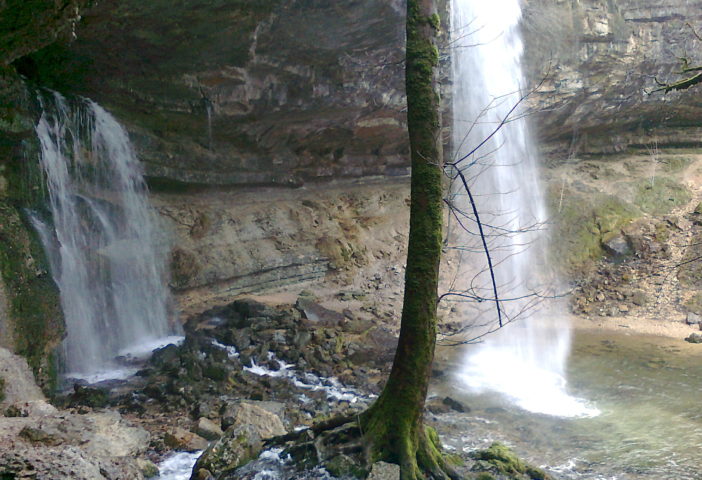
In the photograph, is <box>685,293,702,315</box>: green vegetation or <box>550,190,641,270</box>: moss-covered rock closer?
<box>685,293,702,315</box>: green vegetation

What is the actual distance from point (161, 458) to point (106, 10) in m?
7.30

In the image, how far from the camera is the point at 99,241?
1220cm

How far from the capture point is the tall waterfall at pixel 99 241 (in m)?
10.8

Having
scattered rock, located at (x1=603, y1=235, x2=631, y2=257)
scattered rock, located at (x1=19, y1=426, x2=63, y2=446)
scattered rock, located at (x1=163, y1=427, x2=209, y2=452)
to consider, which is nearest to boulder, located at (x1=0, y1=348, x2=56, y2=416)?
scattered rock, located at (x1=19, y1=426, x2=63, y2=446)

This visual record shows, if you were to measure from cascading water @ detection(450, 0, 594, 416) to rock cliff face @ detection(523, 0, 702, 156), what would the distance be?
99 centimetres

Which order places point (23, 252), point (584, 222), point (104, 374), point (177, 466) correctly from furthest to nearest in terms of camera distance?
point (584, 222)
point (104, 374)
point (23, 252)
point (177, 466)

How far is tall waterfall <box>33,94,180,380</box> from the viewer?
10.8 metres

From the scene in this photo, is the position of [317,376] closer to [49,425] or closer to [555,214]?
[49,425]

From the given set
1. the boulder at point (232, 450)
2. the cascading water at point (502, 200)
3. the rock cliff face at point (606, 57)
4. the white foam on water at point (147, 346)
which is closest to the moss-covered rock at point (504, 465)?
the boulder at point (232, 450)

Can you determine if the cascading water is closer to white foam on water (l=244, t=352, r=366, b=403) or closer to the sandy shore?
the sandy shore

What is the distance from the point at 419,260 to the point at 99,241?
354 inches

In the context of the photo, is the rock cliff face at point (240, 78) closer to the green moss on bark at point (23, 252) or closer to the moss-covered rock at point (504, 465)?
the green moss on bark at point (23, 252)

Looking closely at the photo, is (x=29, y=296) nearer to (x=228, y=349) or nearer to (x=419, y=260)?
(x=228, y=349)

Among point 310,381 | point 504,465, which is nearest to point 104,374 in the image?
point 310,381
